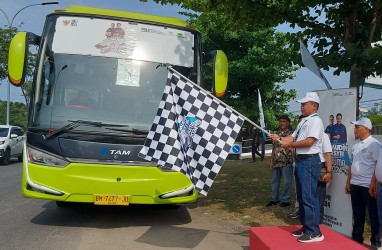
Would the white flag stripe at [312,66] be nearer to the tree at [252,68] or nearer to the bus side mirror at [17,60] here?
the bus side mirror at [17,60]

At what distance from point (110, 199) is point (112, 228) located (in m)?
0.76

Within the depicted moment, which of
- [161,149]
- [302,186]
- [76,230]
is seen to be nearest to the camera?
[302,186]

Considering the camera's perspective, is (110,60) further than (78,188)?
Yes

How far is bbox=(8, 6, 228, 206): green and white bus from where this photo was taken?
607 cm

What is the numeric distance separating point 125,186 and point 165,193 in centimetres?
61

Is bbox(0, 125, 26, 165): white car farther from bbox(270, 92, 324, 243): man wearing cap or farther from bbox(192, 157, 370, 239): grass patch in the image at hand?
bbox(270, 92, 324, 243): man wearing cap

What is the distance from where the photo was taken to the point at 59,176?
6020mm

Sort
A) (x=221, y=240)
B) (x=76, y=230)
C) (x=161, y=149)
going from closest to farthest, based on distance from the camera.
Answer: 1. (x=161, y=149)
2. (x=221, y=240)
3. (x=76, y=230)

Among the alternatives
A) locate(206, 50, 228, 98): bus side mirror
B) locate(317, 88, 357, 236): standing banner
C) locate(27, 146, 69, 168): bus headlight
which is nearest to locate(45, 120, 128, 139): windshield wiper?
locate(27, 146, 69, 168): bus headlight

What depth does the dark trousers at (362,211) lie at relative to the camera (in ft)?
16.9

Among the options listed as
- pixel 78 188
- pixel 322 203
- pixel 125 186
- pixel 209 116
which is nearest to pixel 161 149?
pixel 209 116

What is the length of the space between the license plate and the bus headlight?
0.69m

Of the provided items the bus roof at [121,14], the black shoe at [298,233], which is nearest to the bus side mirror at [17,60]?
the bus roof at [121,14]

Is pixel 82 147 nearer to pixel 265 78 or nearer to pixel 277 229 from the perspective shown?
pixel 277 229
